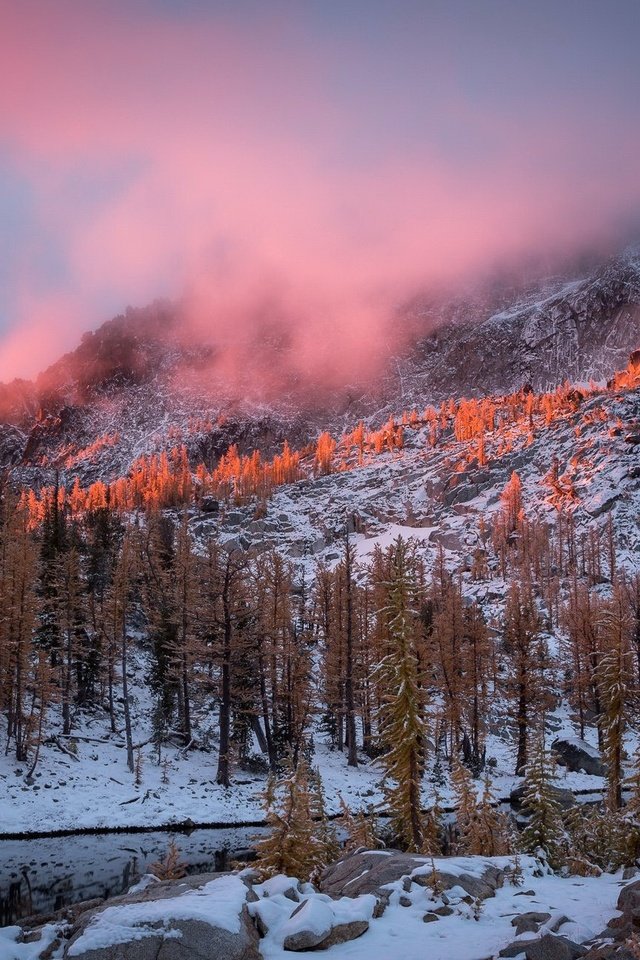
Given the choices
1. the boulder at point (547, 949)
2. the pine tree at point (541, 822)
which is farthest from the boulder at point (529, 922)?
the pine tree at point (541, 822)

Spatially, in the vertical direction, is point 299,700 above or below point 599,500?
below

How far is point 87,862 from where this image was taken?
2262 centimetres

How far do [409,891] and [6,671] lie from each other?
99.1 ft

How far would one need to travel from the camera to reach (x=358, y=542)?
5044 inches

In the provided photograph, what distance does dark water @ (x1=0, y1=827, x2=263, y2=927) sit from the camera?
18.6 m

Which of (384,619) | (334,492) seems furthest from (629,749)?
(334,492)

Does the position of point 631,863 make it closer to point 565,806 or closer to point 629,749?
point 565,806

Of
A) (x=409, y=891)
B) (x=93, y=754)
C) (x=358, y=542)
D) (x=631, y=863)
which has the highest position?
(x=358, y=542)

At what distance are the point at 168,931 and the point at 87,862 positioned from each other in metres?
17.5

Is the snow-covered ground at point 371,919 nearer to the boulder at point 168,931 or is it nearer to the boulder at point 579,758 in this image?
the boulder at point 168,931

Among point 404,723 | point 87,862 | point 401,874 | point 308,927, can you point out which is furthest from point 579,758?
point 308,927

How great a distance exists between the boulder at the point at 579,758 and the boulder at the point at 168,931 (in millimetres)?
37821

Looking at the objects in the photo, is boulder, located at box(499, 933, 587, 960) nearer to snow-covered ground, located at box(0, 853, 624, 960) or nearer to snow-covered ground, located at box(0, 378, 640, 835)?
snow-covered ground, located at box(0, 853, 624, 960)

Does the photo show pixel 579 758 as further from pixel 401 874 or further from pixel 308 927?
pixel 308 927
